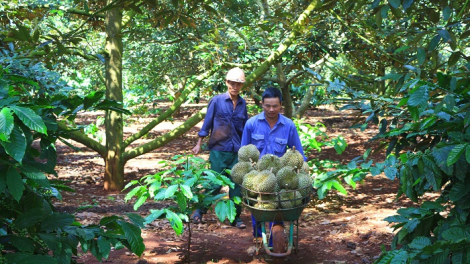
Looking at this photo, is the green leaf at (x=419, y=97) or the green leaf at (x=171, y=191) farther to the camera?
the green leaf at (x=171, y=191)

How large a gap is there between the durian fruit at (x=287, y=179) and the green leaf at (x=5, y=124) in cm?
244

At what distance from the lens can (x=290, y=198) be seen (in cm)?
376

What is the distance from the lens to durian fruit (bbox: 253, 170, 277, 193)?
3.67 metres

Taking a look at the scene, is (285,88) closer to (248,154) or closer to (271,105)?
(271,105)

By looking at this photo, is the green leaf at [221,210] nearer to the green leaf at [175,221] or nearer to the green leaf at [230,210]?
the green leaf at [230,210]

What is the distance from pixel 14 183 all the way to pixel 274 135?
3201 millimetres

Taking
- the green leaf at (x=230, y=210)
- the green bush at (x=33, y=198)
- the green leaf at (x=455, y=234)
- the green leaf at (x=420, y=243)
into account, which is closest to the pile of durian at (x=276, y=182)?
the green leaf at (x=230, y=210)

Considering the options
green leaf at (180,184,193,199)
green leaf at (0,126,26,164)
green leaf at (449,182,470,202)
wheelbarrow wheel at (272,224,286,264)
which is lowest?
wheelbarrow wheel at (272,224,286,264)

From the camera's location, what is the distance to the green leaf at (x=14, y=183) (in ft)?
6.08

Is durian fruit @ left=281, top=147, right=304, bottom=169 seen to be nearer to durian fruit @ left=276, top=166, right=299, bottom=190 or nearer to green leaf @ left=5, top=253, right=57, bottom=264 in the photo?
durian fruit @ left=276, top=166, right=299, bottom=190

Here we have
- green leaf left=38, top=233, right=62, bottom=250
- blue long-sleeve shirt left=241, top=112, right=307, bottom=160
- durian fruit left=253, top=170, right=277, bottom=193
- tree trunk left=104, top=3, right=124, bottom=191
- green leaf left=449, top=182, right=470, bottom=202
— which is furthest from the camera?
tree trunk left=104, top=3, right=124, bottom=191

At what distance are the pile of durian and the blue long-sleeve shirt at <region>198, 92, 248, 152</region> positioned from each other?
5.94ft

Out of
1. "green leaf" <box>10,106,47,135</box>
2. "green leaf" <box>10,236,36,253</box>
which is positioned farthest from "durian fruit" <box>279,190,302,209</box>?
"green leaf" <box>10,106,47,135</box>

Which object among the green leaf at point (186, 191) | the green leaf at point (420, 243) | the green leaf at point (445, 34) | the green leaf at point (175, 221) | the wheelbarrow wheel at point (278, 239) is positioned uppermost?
the green leaf at point (445, 34)
